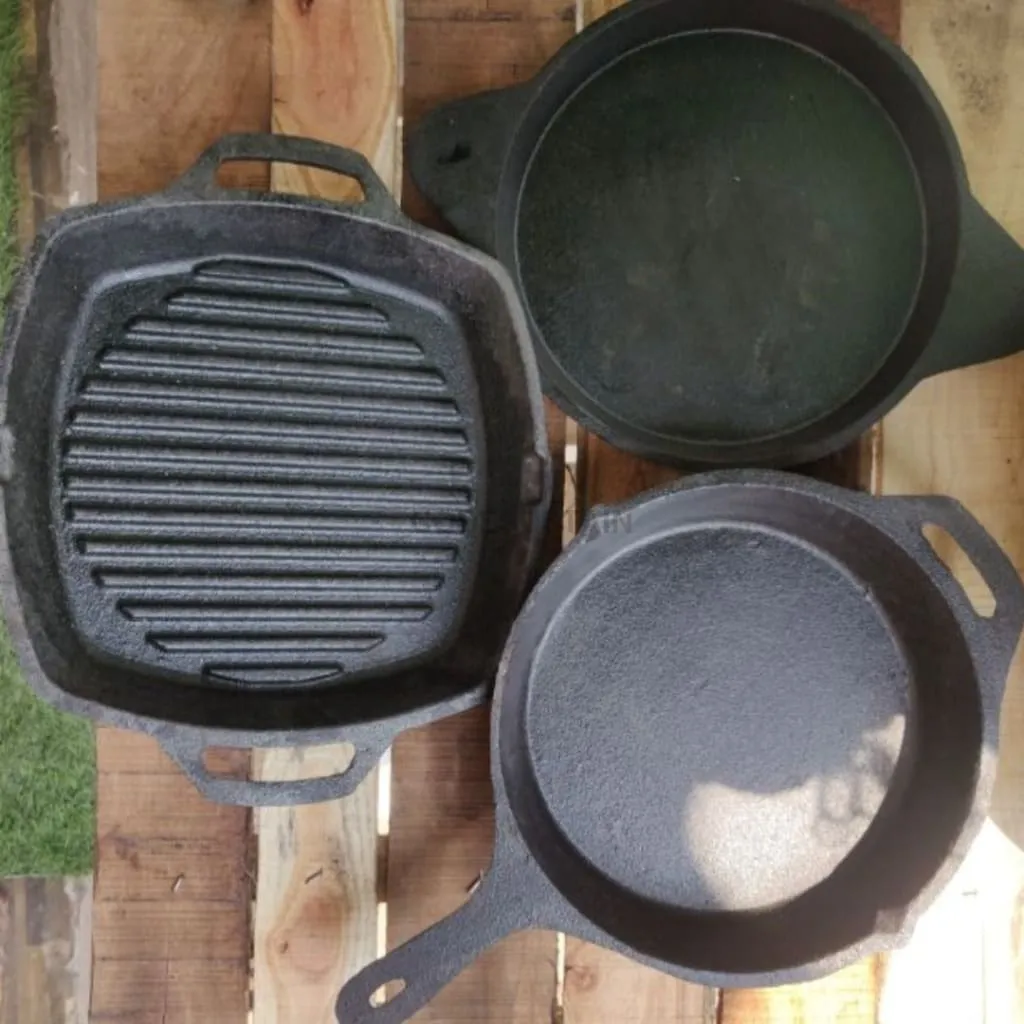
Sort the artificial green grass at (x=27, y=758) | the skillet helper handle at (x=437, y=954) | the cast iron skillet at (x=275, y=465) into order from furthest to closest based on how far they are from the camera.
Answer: the artificial green grass at (x=27, y=758)
the cast iron skillet at (x=275, y=465)
the skillet helper handle at (x=437, y=954)

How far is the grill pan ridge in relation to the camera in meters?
0.96

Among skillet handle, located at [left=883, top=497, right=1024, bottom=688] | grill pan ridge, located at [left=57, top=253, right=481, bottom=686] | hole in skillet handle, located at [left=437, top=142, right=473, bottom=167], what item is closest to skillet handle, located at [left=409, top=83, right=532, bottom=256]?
hole in skillet handle, located at [left=437, top=142, right=473, bottom=167]

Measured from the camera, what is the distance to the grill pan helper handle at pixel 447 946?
85 cm

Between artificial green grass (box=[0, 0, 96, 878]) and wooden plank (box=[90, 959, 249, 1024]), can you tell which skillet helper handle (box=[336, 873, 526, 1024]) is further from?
artificial green grass (box=[0, 0, 96, 878])

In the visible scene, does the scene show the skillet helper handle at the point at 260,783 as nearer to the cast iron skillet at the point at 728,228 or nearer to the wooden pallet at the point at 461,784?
the wooden pallet at the point at 461,784

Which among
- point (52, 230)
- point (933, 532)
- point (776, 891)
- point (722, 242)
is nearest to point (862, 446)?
point (933, 532)

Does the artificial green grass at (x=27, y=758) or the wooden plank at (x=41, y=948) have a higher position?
the artificial green grass at (x=27, y=758)

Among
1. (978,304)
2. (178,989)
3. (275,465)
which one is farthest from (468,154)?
(178,989)

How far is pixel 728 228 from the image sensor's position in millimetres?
1034

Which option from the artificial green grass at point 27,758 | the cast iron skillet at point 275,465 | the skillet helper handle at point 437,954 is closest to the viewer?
the skillet helper handle at point 437,954

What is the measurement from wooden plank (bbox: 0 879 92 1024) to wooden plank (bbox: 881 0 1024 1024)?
0.80m

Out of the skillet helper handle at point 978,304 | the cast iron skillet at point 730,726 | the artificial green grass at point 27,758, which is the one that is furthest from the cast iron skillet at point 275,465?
the skillet helper handle at point 978,304

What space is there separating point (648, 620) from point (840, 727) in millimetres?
203

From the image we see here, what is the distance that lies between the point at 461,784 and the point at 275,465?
35 cm
